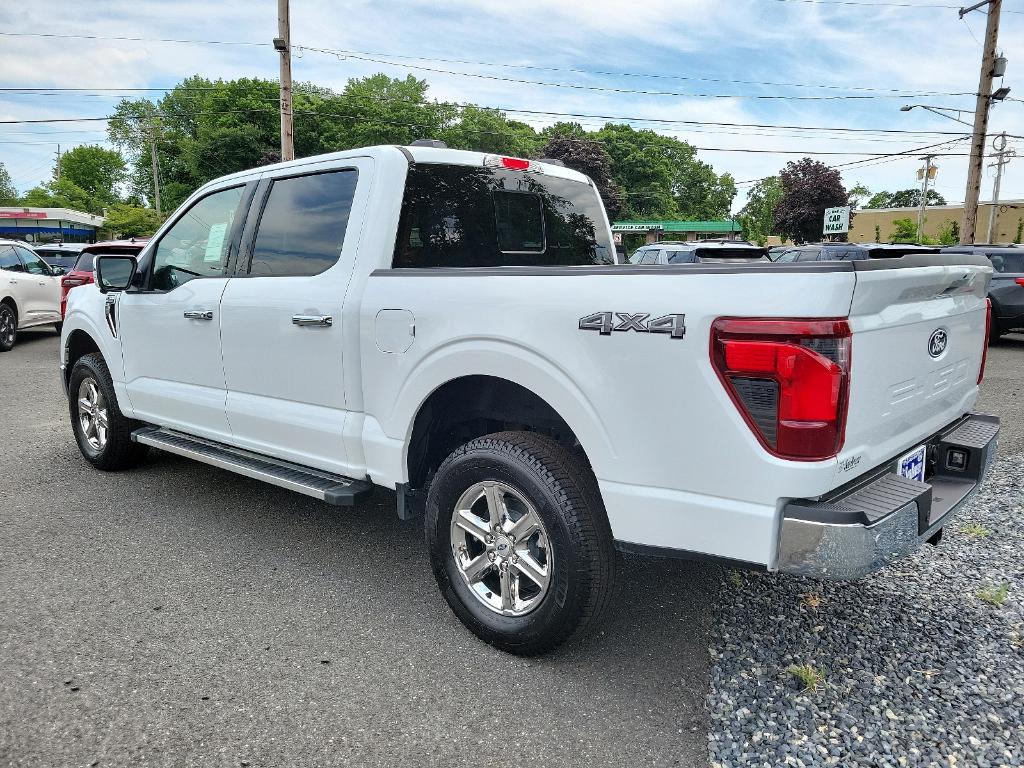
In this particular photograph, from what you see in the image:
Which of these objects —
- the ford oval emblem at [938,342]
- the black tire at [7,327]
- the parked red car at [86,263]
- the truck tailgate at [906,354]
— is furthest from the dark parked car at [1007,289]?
the black tire at [7,327]

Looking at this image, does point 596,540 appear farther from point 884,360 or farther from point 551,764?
point 884,360

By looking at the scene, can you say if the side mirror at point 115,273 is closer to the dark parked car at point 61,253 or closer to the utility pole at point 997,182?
the dark parked car at point 61,253

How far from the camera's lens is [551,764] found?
2.33 metres

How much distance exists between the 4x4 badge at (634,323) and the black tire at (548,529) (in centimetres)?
55

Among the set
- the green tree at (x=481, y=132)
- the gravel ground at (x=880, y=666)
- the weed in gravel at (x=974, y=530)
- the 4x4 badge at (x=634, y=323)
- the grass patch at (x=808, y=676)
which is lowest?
the weed in gravel at (x=974, y=530)

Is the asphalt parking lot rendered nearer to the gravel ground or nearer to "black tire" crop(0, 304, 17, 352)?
the gravel ground

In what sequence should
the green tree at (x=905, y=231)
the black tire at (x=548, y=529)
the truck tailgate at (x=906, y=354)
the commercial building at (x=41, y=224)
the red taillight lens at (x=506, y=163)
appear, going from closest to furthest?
the truck tailgate at (x=906, y=354), the black tire at (x=548, y=529), the red taillight lens at (x=506, y=163), the green tree at (x=905, y=231), the commercial building at (x=41, y=224)

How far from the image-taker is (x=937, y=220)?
225ft

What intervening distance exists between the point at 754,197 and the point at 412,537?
7806cm

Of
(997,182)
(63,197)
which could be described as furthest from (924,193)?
(63,197)

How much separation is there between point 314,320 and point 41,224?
7765 cm

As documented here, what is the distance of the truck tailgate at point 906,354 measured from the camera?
2.23m

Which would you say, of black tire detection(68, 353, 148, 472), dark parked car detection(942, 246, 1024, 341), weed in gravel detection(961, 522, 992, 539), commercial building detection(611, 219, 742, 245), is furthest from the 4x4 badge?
commercial building detection(611, 219, 742, 245)

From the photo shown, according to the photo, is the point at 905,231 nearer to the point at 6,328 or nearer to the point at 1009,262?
the point at 1009,262
